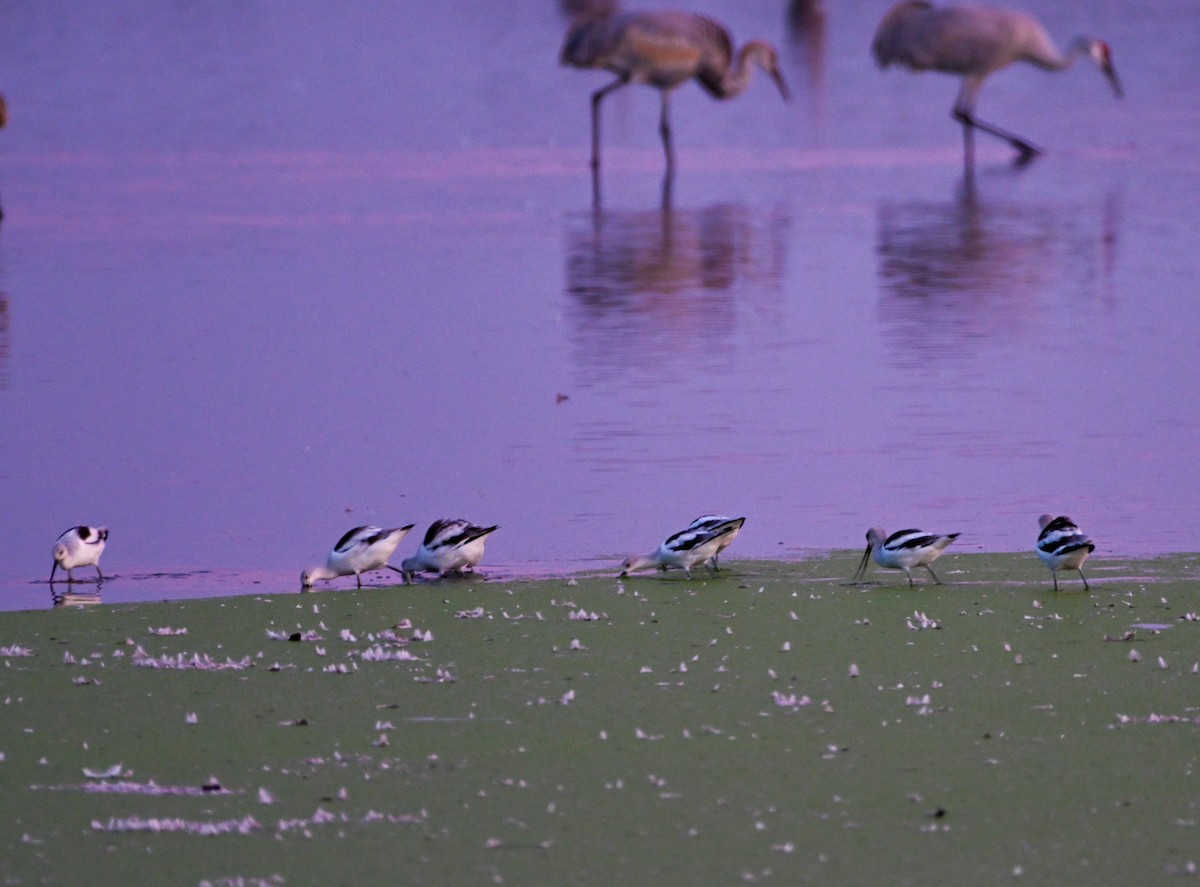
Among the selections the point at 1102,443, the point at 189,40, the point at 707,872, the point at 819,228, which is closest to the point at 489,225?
the point at 819,228

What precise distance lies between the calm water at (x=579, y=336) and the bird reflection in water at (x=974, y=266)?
3.2 inches

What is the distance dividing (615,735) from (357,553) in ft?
10.6

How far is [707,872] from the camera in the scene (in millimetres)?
6160

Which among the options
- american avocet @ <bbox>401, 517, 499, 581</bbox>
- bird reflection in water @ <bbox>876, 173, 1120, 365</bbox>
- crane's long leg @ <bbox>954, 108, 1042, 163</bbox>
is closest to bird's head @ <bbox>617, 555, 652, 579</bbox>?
american avocet @ <bbox>401, 517, 499, 581</bbox>

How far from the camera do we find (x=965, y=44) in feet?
107

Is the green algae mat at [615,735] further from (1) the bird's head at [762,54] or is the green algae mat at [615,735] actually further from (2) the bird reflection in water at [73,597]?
(1) the bird's head at [762,54]

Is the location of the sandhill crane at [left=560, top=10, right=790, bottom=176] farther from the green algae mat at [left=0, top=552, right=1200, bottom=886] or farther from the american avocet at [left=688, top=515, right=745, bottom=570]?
the green algae mat at [left=0, top=552, right=1200, bottom=886]

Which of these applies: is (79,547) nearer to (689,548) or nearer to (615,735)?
(689,548)

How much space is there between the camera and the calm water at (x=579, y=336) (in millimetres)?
12250

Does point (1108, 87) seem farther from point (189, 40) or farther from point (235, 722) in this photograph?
point (235, 722)

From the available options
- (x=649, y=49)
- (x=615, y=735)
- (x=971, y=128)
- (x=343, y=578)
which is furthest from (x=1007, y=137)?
(x=615, y=735)

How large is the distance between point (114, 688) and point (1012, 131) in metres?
30.0

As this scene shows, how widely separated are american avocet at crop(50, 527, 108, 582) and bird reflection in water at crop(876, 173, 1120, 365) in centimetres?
761

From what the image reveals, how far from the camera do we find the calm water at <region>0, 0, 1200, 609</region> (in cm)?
1225
